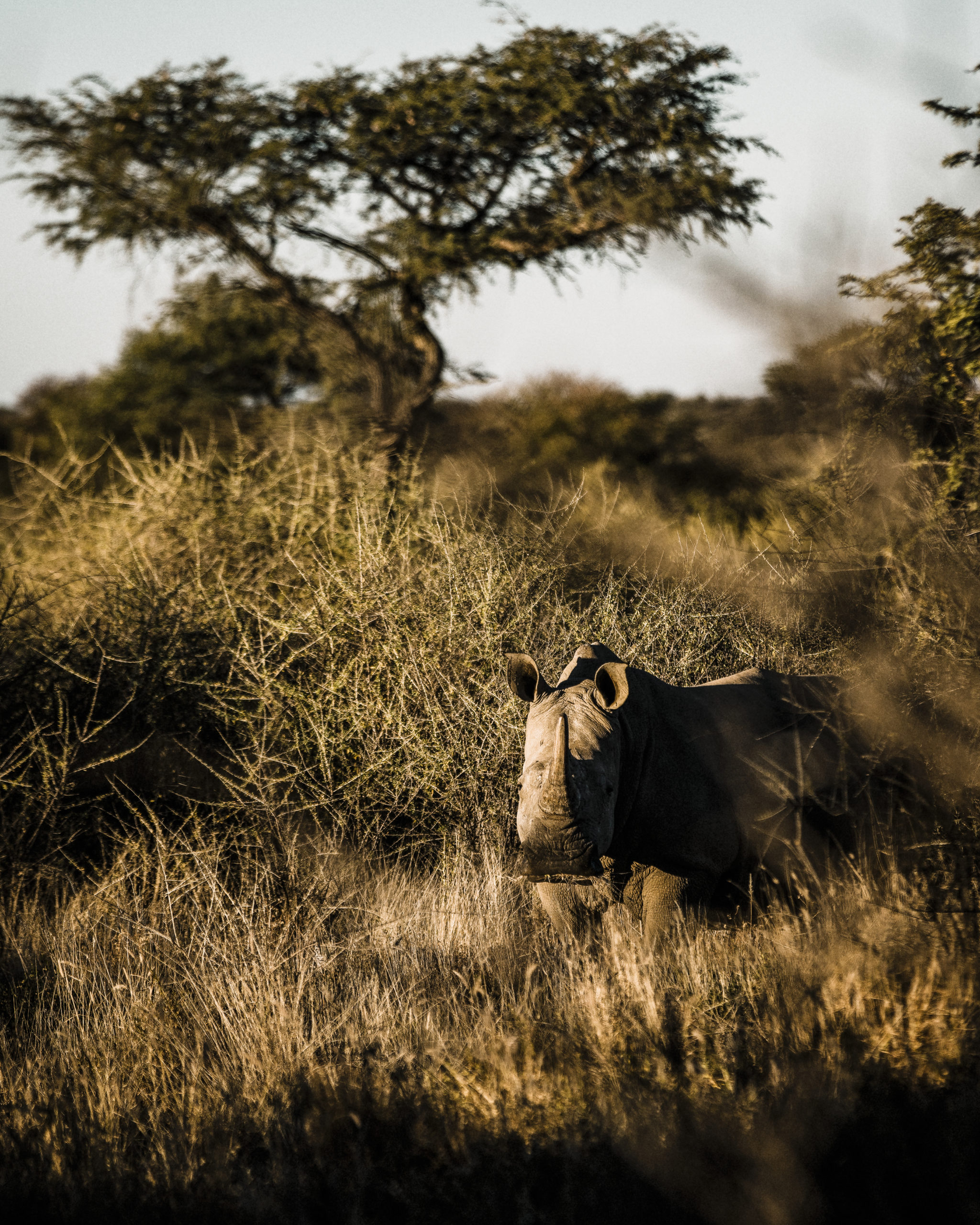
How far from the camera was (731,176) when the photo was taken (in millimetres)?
15227

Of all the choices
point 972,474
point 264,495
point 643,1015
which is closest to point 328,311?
point 264,495

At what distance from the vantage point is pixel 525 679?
4.32 m

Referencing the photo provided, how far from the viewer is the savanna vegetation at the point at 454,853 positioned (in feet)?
9.51

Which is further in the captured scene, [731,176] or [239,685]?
[731,176]

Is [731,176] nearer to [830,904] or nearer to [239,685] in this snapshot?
[239,685]

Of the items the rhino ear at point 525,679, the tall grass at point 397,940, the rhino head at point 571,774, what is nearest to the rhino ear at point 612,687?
the rhino head at point 571,774

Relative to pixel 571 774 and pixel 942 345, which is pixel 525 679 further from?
pixel 942 345

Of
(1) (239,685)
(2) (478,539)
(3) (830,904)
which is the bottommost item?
(1) (239,685)

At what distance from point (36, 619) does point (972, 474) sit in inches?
238

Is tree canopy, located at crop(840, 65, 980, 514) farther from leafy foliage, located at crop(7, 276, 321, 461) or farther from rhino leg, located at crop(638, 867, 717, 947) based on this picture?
leafy foliage, located at crop(7, 276, 321, 461)

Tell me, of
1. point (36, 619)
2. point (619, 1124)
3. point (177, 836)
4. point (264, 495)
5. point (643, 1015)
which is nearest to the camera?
point (619, 1124)

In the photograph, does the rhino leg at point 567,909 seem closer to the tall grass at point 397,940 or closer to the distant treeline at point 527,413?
the tall grass at point 397,940

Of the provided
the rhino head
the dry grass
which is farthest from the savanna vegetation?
the rhino head

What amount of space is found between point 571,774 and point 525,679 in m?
0.80
